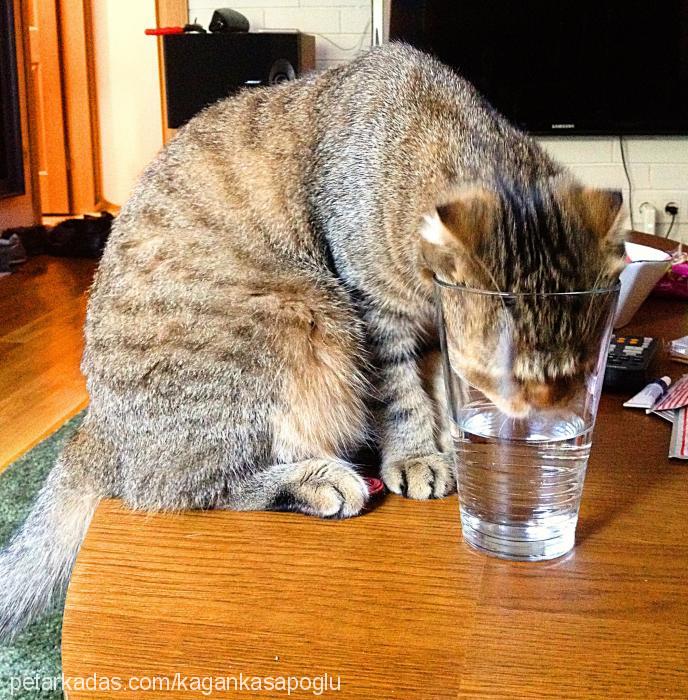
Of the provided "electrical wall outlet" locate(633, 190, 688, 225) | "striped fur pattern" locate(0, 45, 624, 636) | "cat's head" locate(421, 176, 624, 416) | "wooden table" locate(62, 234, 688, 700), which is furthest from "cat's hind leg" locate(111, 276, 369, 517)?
"electrical wall outlet" locate(633, 190, 688, 225)

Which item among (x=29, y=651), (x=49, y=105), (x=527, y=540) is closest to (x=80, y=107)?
(x=49, y=105)

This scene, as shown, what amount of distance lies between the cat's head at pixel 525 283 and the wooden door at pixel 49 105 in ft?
15.7

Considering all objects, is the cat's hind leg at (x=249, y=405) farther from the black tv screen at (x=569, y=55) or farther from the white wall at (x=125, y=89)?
the white wall at (x=125, y=89)

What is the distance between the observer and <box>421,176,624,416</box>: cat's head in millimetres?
639

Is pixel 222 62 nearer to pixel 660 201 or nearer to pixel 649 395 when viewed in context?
pixel 660 201

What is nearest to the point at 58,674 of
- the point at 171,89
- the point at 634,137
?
the point at 171,89

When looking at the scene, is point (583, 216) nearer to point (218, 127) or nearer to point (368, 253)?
point (368, 253)

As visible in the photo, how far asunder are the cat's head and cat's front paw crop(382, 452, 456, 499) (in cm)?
18

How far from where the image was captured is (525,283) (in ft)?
2.22

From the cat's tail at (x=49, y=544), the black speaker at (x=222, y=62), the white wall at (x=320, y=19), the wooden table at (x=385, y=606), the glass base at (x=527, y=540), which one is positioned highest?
the white wall at (x=320, y=19)

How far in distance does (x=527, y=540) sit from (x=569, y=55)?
3185mm

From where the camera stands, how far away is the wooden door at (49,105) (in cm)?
505

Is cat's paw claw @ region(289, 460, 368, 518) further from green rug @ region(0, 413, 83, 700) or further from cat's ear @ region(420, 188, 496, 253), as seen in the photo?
green rug @ region(0, 413, 83, 700)

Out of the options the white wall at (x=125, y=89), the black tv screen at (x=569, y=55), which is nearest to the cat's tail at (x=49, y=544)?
the black tv screen at (x=569, y=55)
